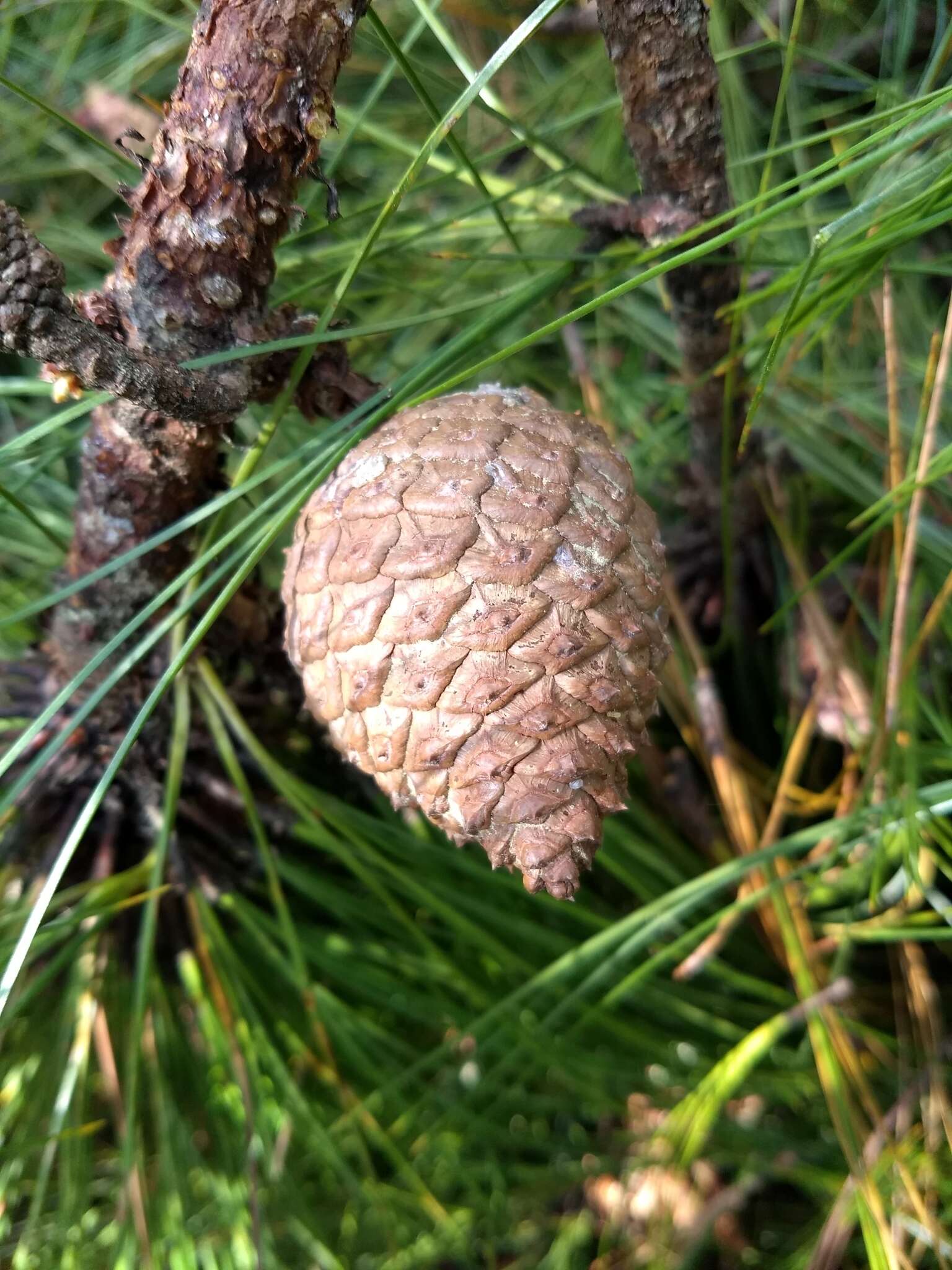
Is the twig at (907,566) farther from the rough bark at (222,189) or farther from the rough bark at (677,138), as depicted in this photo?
the rough bark at (222,189)

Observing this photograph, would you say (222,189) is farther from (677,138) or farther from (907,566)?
(907,566)

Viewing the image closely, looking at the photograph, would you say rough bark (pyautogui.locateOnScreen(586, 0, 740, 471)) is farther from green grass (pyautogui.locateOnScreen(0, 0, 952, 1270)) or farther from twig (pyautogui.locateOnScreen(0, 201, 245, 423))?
twig (pyautogui.locateOnScreen(0, 201, 245, 423))

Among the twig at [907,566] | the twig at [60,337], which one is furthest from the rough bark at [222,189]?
the twig at [907,566]

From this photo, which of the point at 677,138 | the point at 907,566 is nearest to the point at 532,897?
the point at 907,566

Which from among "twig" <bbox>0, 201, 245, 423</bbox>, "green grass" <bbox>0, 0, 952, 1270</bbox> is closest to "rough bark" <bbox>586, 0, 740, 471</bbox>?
"green grass" <bbox>0, 0, 952, 1270</bbox>

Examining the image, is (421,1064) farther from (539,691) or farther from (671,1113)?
(539,691)

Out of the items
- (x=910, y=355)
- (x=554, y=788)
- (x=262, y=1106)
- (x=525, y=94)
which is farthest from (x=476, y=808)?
(x=525, y=94)
